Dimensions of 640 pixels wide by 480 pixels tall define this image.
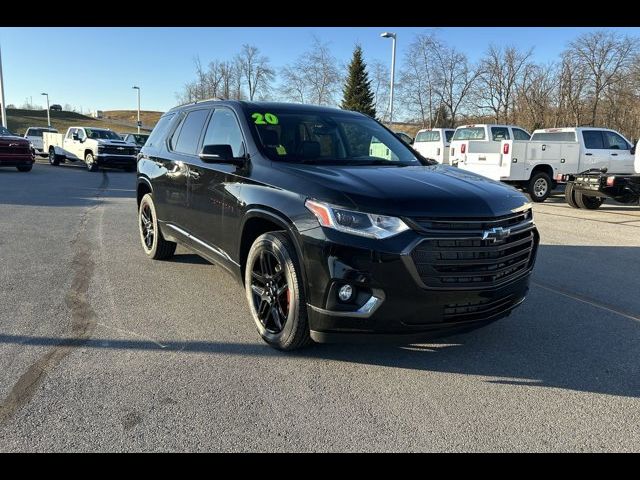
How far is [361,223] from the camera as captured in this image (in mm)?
3113

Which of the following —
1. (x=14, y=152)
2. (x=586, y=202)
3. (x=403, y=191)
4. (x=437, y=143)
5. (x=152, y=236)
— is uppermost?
(x=437, y=143)

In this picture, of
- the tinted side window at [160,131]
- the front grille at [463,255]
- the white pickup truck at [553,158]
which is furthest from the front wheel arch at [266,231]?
the white pickup truck at [553,158]

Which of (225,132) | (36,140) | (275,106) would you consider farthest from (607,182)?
(36,140)

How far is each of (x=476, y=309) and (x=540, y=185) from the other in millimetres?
12509

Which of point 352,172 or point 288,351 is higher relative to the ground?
point 352,172

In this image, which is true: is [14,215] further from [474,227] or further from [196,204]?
[474,227]

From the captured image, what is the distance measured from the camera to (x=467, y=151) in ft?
50.1

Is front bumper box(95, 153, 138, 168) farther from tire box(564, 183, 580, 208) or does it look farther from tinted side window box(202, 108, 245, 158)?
tinted side window box(202, 108, 245, 158)

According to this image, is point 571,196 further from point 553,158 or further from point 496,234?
point 496,234

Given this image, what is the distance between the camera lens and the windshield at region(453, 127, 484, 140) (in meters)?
17.3

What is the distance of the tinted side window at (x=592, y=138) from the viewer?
1438cm
